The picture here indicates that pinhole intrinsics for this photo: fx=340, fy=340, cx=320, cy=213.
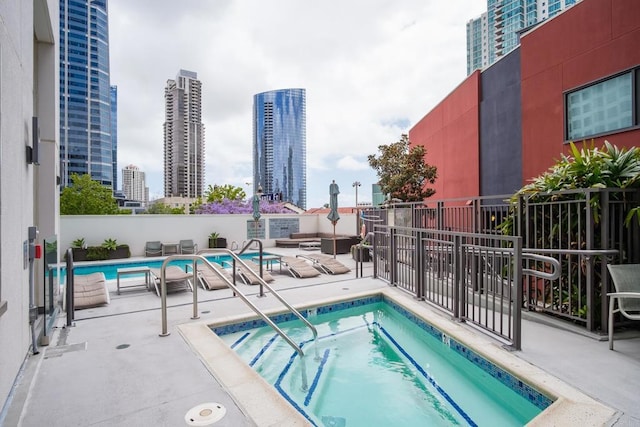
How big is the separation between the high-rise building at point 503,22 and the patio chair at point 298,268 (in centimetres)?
6806

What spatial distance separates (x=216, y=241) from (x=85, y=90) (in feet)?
235

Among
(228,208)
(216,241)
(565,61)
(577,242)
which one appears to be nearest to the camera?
(577,242)

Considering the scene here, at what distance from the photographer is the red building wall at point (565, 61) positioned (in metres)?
6.19

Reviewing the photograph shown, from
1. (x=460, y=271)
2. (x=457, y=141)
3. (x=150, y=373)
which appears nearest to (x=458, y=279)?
(x=460, y=271)

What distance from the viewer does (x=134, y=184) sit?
353 ft

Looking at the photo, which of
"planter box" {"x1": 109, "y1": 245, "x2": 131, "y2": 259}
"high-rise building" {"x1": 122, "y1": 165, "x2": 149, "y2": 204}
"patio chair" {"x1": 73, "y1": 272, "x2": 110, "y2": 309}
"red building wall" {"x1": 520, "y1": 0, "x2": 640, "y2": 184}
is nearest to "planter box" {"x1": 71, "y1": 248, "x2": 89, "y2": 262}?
"planter box" {"x1": 109, "y1": 245, "x2": 131, "y2": 259}

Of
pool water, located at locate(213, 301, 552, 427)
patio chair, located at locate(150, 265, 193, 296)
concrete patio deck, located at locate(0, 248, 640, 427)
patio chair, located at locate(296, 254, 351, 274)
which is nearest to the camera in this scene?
concrete patio deck, located at locate(0, 248, 640, 427)

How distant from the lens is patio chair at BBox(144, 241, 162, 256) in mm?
12911

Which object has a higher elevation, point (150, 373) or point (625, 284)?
point (625, 284)

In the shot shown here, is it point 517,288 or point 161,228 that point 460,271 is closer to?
point 517,288

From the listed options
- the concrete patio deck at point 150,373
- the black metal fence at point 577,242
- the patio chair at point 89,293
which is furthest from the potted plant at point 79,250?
the black metal fence at point 577,242

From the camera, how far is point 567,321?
170 inches

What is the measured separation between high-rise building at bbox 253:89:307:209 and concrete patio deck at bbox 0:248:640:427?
7591 centimetres

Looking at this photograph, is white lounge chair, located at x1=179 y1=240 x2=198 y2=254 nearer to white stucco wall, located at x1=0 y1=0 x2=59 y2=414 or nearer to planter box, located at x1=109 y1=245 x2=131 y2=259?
planter box, located at x1=109 y1=245 x2=131 y2=259
